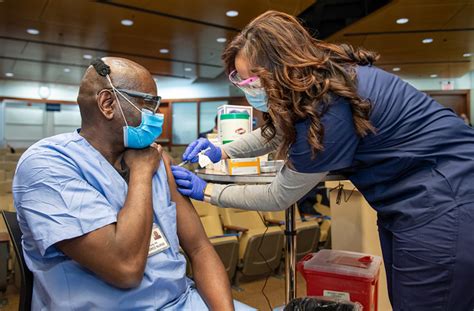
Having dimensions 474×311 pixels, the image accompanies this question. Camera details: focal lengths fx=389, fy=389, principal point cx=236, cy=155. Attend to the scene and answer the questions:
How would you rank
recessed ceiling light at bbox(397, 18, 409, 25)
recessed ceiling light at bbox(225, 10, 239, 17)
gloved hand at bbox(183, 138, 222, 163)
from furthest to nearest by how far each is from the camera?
1. recessed ceiling light at bbox(397, 18, 409, 25)
2. recessed ceiling light at bbox(225, 10, 239, 17)
3. gloved hand at bbox(183, 138, 222, 163)

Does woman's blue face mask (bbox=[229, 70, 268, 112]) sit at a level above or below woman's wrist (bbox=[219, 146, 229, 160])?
above

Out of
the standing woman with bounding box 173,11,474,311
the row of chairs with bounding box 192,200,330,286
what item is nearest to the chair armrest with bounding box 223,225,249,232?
the row of chairs with bounding box 192,200,330,286

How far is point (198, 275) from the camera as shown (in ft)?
4.01

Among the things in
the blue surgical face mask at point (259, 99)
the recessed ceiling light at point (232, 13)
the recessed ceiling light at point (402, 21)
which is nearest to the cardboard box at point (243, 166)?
the blue surgical face mask at point (259, 99)

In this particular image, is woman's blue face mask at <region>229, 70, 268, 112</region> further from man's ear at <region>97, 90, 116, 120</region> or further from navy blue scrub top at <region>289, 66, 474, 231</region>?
man's ear at <region>97, 90, 116, 120</region>

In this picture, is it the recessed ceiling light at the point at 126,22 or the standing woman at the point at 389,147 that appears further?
the recessed ceiling light at the point at 126,22

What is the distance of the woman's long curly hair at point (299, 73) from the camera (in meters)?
1.00

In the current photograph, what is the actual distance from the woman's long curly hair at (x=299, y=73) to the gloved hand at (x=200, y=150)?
0.46 meters

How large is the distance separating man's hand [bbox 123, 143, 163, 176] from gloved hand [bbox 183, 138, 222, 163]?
0.32m

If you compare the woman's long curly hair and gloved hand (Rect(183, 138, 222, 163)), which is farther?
gloved hand (Rect(183, 138, 222, 163))

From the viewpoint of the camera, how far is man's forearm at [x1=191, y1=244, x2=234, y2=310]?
1.13 metres

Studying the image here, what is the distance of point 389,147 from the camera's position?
3.40 feet

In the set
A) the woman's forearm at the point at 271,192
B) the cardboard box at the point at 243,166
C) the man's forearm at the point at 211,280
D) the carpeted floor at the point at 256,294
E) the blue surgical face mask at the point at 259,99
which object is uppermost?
the blue surgical face mask at the point at 259,99

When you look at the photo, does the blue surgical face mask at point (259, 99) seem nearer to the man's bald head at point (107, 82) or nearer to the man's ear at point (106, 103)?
the man's bald head at point (107, 82)
